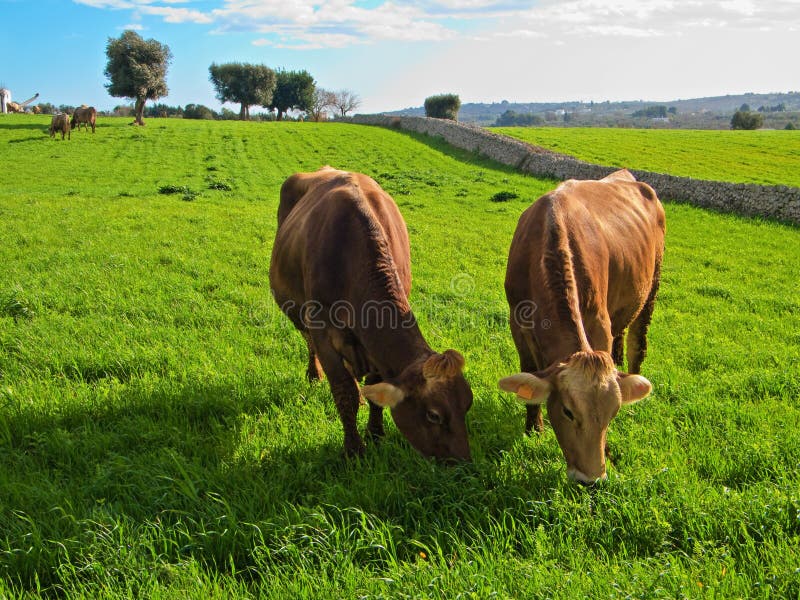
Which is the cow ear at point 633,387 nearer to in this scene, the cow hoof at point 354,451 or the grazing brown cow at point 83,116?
the cow hoof at point 354,451

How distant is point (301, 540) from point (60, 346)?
450 centimetres

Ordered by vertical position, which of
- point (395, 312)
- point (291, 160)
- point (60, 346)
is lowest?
point (60, 346)

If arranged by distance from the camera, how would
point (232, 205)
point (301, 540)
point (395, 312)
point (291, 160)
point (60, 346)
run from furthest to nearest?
1. point (291, 160)
2. point (232, 205)
3. point (60, 346)
4. point (395, 312)
5. point (301, 540)

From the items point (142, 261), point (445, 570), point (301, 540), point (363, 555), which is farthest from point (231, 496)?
point (142, 261)

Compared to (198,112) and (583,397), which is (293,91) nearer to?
(198,112)

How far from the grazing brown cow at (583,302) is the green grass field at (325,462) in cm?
43

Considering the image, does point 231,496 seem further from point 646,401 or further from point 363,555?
point 646,401

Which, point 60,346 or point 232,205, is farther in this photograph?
point 232,205

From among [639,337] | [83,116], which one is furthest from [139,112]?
[639,337]

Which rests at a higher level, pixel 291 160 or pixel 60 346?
pixel 291 160

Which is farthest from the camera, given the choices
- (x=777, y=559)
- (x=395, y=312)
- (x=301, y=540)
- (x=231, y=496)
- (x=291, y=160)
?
(x=291, y=160)

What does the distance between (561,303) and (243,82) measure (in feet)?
245

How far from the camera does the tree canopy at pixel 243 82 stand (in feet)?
232

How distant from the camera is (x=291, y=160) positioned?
31234mm
